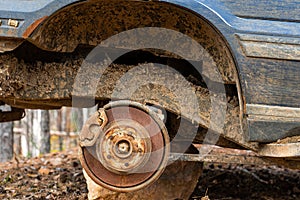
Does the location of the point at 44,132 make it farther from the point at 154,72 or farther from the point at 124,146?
the point at 124,146

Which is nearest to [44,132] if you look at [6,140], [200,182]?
[6,140]

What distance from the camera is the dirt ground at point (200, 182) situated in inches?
173

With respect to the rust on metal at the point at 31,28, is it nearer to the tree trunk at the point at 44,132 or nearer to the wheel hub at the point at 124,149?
the wheel hub at the point at 124,149

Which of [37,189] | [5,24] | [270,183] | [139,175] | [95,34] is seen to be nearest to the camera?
[5,24]

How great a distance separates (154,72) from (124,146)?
2.08 ft

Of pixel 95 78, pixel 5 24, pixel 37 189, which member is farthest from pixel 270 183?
pixel 5 24

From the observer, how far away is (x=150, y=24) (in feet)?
10.1

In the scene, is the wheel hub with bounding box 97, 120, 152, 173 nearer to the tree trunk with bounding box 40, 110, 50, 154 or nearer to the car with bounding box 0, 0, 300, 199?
the car with bounding box 0, 0, 300, 199

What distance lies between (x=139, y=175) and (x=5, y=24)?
44.8 inches

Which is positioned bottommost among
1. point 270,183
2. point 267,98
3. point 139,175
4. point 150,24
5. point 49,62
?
point 270,183

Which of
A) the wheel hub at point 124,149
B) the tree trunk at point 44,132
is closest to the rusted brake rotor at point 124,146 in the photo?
the wheel hub at point 124,149

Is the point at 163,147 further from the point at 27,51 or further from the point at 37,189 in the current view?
the point at 37,189

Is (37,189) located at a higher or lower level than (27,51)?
lower

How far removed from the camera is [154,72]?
3268 millimetres
